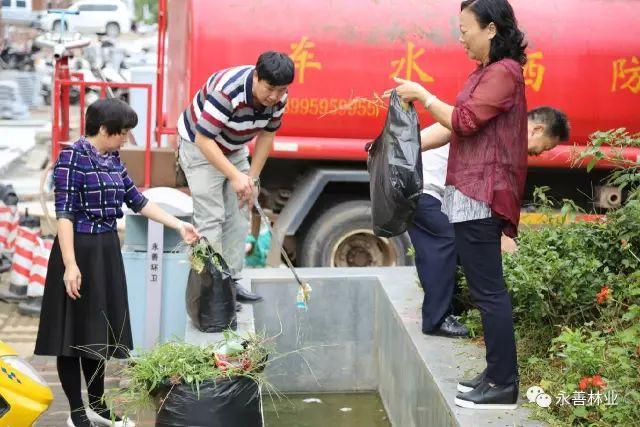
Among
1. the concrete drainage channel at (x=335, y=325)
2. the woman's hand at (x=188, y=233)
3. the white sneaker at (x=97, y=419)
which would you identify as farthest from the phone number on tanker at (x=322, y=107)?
the white sneaker at (x=97, y=419)

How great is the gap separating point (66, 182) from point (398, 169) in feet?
4.91

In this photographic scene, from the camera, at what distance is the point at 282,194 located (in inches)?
285

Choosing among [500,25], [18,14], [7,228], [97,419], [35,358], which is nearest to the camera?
[500,25]

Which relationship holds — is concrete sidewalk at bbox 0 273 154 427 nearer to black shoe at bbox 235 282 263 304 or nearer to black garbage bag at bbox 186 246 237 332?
black garbage bag at bbox 186 246 237 332

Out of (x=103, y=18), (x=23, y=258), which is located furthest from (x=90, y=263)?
(x=103, y=18)

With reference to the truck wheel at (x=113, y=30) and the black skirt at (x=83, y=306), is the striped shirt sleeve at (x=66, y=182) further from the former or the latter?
the truck wheel at (x=113, y=30)

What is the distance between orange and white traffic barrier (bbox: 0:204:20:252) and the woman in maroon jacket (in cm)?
531

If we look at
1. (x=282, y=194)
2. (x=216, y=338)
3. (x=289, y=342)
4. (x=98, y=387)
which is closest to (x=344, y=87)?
(x=282, y=194)

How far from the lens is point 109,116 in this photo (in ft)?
13.9

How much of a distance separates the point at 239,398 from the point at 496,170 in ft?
4.55

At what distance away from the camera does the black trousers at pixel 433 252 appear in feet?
15.5

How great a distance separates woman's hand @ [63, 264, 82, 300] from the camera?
4.20 meters

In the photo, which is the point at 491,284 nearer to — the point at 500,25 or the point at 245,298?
the point at 500,25

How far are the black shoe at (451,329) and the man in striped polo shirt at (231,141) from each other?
1163 millimetres
